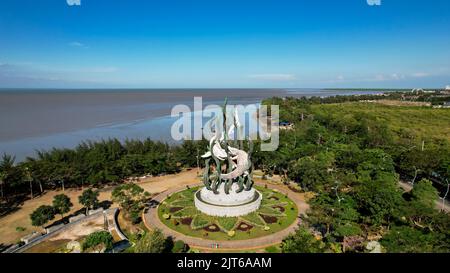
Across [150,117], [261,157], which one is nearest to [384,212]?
[261,157]

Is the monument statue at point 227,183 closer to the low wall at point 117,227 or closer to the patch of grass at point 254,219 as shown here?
the patch of grass at point 254,219

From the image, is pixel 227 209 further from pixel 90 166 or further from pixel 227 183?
pixel 90 166

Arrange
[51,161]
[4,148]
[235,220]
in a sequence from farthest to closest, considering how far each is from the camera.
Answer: [4,148] < [51,161] < [235,220]

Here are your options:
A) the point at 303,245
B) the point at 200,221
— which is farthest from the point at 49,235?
the point at 303,245

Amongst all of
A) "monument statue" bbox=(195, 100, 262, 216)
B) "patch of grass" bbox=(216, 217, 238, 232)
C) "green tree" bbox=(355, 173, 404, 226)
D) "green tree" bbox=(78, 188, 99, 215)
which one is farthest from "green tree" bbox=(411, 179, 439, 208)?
"green tree" bbox=(78, 188, 99, 215)

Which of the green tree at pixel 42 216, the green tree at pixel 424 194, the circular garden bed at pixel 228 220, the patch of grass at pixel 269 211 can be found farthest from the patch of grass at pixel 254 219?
the green tree at pixel 42 216

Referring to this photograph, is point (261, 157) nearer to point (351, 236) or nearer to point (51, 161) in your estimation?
point (351, 236)
